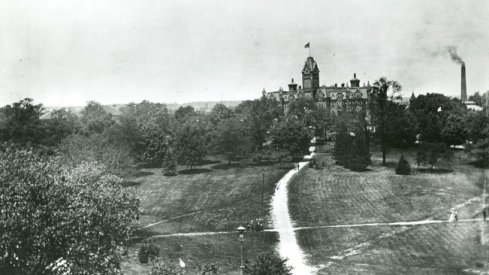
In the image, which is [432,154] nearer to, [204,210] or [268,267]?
[204,210]

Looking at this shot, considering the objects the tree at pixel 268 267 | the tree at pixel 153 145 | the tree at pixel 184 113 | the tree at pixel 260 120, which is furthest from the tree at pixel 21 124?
the tree at pixel 268 267

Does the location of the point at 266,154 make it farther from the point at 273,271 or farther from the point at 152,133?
the point at 273,271

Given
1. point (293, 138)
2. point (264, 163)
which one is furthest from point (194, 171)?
point (293, 138)

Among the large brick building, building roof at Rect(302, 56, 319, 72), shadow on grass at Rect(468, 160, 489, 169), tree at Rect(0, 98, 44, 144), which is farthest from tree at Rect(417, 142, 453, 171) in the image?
building roof at Rect(302, 56, 319, 72)

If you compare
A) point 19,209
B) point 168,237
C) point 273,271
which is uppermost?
point 19,209

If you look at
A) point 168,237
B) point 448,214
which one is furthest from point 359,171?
point 168,237
